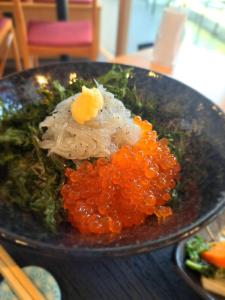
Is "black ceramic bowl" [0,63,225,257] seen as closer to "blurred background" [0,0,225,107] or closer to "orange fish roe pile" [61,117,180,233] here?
"orange fish roe pile" [61,117,180,233]

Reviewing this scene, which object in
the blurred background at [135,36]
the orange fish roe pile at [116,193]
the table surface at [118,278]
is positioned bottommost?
the table surface at [118,278]

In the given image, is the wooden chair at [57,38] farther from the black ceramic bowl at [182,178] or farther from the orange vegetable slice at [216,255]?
the orange vegetable slice at [216,255]

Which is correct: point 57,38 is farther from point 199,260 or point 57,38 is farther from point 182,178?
point 199,260

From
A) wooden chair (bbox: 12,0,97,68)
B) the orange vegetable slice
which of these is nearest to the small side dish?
the orange vegetable slice

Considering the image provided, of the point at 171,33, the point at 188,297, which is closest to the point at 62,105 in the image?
the point at 188,297

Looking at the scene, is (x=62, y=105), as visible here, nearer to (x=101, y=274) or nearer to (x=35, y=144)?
(x=35, y=144)

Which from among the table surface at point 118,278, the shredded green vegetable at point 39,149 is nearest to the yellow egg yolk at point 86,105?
the shredded green vegetable at point 39,149
